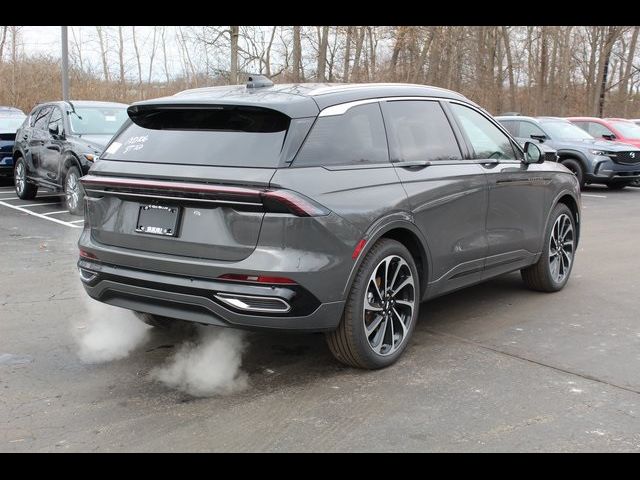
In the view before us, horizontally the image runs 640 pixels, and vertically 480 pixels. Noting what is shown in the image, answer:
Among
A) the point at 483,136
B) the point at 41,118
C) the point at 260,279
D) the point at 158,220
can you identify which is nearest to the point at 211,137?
the point at 158,220

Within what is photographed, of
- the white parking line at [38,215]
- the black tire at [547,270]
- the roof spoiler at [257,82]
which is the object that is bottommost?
the white parking line at [38,215]

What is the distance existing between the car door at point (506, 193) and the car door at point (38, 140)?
851 cm

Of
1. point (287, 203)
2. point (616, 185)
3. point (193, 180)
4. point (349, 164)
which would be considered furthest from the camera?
point (616, 185)

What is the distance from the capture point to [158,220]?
13.0ft

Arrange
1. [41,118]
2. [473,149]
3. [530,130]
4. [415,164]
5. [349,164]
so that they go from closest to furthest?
1. [349,164]
2. [415,164]
3. [473,149]
4. [41,118]
5. [530,130]

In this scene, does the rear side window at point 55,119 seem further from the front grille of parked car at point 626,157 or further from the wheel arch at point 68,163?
the front grille of parked car at point 626,157

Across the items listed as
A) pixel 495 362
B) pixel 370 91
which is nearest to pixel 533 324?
pixel 495 362

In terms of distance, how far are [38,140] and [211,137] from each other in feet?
29.7

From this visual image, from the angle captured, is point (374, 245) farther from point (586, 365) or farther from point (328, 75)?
point (328, 75)

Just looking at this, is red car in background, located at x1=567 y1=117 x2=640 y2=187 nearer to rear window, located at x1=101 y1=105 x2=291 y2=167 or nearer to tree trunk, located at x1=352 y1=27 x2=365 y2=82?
tree trunk, located at x1=352 y1=27 x2=365 y2=82

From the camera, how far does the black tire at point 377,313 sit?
4082mm

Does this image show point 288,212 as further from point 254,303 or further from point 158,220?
point 158,220

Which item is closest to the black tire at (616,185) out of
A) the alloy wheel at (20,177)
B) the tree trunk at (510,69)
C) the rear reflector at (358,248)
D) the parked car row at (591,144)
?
the parked car row at (591,144)

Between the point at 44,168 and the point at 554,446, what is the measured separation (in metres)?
10.4
